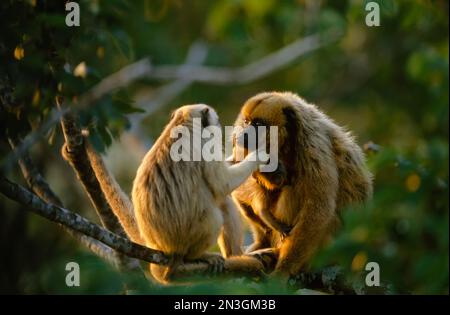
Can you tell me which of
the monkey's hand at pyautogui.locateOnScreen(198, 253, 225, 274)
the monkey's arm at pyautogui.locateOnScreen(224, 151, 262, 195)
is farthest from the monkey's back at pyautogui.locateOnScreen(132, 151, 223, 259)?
the monkey's arm at pyautogui.locateOnScreen(224, 151, 262, 195)

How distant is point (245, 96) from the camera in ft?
55.5

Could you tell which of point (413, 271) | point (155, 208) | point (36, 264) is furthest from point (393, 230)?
point (36, 264)

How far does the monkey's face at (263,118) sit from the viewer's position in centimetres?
611

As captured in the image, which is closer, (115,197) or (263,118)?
(115,197)

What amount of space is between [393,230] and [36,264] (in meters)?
4.14

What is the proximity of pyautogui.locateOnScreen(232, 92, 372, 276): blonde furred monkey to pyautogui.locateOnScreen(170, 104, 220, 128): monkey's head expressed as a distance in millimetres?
480

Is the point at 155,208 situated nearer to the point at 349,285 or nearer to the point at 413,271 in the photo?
the point at 349,285

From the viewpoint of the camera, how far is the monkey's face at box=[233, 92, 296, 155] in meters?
6.11

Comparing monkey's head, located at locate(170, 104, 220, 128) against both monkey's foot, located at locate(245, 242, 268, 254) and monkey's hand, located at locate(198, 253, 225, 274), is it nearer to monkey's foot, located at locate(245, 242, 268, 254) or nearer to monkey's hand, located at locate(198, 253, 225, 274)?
monkey's hand, located at locate(198, 253, 225, 274)

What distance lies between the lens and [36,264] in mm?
8609

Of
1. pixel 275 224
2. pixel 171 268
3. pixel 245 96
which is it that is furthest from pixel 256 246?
pixel 245 96

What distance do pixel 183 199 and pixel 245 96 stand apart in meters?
11.8

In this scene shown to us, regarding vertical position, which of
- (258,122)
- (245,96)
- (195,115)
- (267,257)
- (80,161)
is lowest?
(267,257)

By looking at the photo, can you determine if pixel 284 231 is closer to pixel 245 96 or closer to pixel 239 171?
pixel 239 171
